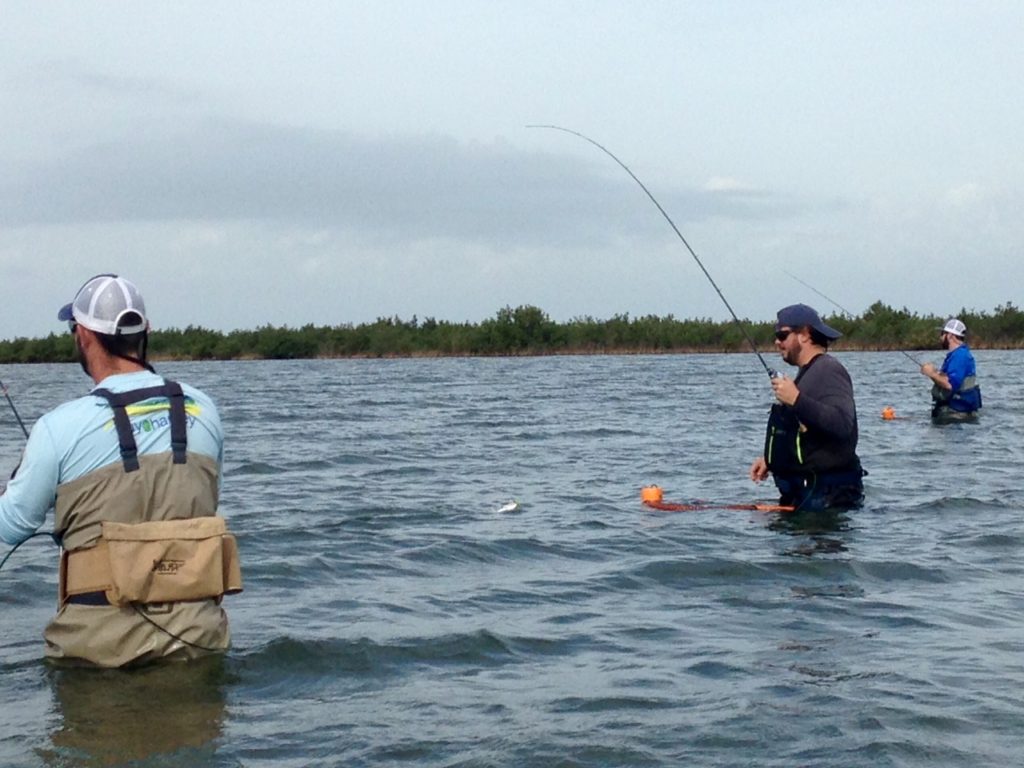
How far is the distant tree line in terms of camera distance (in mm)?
67688

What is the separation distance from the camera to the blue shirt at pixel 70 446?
5531 mm

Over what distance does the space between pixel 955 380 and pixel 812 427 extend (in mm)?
11226

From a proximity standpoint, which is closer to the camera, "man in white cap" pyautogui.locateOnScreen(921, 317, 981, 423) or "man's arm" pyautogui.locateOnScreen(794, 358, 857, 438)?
"man's arm" pyautogui.locateOnScreen(794, 358, 857, 438)

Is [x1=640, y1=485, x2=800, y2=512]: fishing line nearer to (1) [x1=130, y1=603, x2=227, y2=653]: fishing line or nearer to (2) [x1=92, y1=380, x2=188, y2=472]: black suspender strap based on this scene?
(1) [x1=130, y1=603, x2=227, y2=653]: fishing line

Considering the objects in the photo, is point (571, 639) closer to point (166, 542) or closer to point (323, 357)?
point (166, 542)

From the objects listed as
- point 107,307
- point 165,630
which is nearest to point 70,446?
point 107,307

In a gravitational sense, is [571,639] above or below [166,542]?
below

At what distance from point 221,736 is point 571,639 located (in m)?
2.32

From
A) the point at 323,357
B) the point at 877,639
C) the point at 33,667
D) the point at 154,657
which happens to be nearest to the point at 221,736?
the point at 154,657

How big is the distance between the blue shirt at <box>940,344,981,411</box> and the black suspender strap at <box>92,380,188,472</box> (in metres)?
16.0

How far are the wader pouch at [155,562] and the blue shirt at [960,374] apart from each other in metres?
15.9

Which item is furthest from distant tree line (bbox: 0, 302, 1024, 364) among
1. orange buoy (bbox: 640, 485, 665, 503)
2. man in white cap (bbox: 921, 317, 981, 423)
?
orange buoy (bbox: 640, 485, 665, 503)

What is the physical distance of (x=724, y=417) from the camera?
85.6 ft

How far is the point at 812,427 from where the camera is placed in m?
10.3
